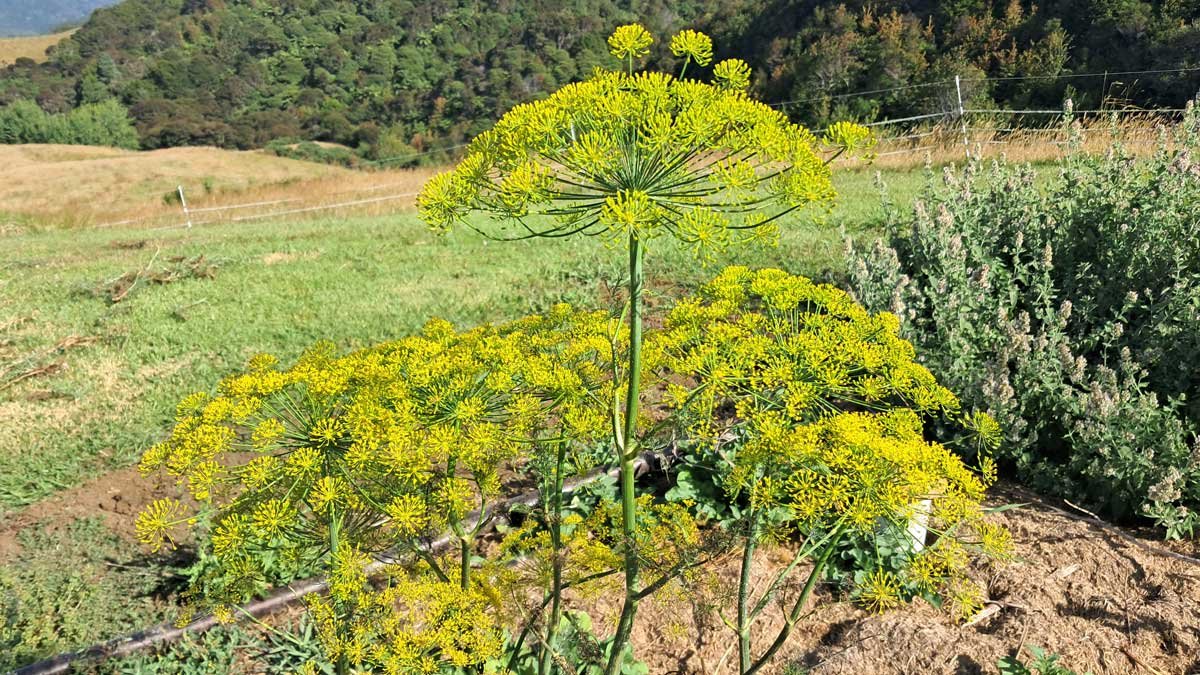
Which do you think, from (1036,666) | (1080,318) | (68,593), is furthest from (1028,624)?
(68,593)

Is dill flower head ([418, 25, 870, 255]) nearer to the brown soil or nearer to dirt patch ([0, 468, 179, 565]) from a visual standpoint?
the brown soil

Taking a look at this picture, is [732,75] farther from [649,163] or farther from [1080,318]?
[1080,318]

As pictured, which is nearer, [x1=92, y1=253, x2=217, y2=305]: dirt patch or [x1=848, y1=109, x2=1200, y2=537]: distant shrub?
[x1=848, y1=109, x2=1200, y2=537]: distant shrub

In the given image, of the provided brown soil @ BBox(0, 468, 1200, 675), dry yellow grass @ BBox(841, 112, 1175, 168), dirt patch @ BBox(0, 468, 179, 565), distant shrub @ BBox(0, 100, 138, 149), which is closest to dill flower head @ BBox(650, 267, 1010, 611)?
brown soil @ BBox(0, 468, 1200, 675)

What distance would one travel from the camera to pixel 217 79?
254 ft

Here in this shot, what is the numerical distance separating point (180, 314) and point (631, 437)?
24.7ft

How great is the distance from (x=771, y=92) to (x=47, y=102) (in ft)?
257

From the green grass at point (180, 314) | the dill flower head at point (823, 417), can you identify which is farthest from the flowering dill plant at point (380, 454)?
the green grass at point (180, 314)

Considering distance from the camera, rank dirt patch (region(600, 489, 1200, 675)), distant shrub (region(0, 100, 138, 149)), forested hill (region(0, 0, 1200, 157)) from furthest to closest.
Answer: distant shrub (region(0, 100, 138, 149)), forested hill (region(0, 0, 1200, 157)), dirt patch (region(600, 489, 1200, 675))

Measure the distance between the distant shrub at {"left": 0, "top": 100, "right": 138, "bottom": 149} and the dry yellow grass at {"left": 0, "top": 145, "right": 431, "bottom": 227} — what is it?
52.0 ft

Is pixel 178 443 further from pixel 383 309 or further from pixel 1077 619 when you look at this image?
pixel 383 309

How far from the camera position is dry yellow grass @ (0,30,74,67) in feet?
303

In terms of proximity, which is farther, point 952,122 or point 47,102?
point 47,102

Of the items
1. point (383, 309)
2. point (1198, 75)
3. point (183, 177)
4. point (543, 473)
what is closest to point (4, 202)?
point (183, 177)
